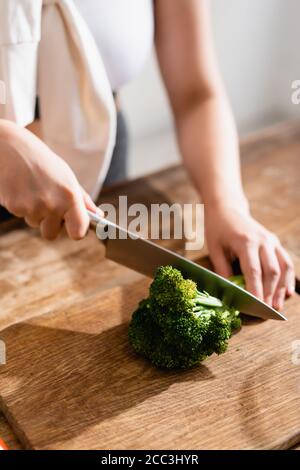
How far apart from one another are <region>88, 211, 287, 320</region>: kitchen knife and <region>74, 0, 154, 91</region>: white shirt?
1.34 feet

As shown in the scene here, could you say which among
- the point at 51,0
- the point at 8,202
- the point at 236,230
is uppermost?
the point at 51,0

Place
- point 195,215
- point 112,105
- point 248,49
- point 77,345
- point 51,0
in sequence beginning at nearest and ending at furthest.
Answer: point 77,345, point 51,0, point 112,105, point 195,215, point 248,49

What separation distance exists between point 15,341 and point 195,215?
55 centimetres

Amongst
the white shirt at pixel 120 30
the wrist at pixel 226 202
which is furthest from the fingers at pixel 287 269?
the white shirt at pixel 120 30

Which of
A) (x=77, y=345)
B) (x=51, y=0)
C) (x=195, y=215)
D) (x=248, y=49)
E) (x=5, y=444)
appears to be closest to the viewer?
(x=5, y=444)

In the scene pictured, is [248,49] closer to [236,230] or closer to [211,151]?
[211,151]

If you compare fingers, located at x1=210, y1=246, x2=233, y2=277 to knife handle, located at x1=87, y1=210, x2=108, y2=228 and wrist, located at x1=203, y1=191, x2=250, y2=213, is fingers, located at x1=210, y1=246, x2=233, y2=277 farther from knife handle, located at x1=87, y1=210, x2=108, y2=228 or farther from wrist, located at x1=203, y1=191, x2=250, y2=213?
knife handle, located at x1=87, y1=210, x2=108, y2=228

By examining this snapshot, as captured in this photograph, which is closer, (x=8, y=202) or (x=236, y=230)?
(x=8, y=202)

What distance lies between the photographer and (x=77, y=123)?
132cm

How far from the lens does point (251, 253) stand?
120 cm

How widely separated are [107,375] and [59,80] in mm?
598

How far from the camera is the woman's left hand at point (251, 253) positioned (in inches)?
46.3

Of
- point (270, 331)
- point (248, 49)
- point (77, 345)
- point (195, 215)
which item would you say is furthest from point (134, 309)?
point (248, 49)

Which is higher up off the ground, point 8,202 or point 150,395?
point 8,202
